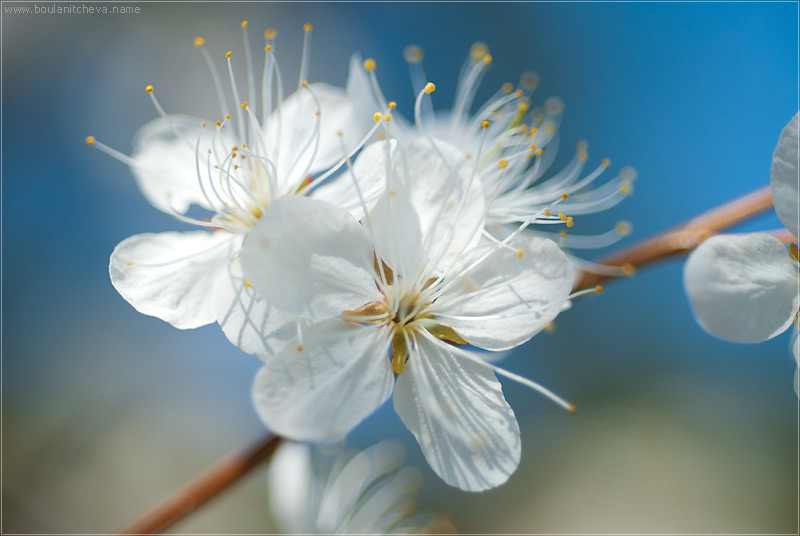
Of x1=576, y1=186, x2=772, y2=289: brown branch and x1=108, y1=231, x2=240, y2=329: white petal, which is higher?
x1=576, y1=186, x2=772, y2=289: brown branch

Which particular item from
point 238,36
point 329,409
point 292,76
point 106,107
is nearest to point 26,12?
point 106,107

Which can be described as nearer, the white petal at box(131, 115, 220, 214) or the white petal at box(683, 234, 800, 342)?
the white petal at box(683, 234, 800, 342)

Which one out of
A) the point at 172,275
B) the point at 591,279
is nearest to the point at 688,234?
the point at 591,279

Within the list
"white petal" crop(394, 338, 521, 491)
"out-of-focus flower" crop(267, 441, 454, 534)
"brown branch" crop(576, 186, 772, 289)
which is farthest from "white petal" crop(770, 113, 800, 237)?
"out-of-focus flower" crop(267, 441, 454, 534)

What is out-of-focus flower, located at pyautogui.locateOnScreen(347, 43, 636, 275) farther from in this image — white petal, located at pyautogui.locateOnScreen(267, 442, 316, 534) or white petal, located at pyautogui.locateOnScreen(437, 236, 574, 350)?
white petal, located at pyautogui.locateOnScreen(267, 442, 316, 534)

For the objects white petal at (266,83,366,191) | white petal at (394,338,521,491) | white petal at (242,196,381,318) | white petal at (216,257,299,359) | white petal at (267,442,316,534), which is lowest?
white petal at (267,442,316,534)

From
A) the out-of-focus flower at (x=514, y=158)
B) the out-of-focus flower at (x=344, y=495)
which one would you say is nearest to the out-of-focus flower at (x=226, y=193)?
the out-of-focus flower at (x=514, y=158)

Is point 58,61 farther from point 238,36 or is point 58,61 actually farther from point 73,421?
point 73,421
